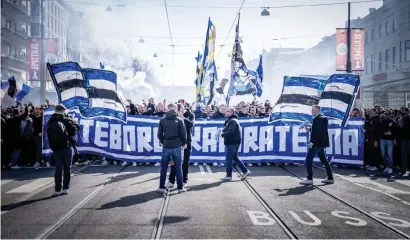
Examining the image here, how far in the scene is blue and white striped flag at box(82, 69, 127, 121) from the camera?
1505 centimetres

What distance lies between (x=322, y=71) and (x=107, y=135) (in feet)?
177

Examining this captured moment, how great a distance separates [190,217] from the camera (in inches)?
280

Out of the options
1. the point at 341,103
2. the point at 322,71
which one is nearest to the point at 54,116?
the point at 341,103

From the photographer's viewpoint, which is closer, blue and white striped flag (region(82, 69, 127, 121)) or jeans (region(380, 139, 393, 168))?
jeans (region(380, 139, 393, 168))

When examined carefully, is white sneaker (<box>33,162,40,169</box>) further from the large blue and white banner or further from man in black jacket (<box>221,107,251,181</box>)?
man in black jacket (<box>221,107,251,181</box>)

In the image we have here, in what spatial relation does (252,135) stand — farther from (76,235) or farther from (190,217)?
(76,235)

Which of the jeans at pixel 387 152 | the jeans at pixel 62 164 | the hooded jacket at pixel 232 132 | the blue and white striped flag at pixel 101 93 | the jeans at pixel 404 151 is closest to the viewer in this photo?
the jeans at pixel 62 164

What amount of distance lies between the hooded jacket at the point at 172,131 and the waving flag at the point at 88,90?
5.84 meters

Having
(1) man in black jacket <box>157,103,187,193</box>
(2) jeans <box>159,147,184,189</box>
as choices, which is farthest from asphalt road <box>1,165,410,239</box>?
(1) man in black jacket <box>157,103,187,193</box>

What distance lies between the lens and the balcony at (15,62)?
41866mm

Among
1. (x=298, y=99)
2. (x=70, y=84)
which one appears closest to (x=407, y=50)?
(x=298, y=99)

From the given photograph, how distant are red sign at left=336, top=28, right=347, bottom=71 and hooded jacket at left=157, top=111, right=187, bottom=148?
1943 centimetres

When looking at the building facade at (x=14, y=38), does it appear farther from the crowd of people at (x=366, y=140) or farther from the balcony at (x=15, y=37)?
the crowd of people at (x=366, y=140)

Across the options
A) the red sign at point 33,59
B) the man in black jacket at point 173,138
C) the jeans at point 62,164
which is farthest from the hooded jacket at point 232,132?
the red sign at point 33,59
